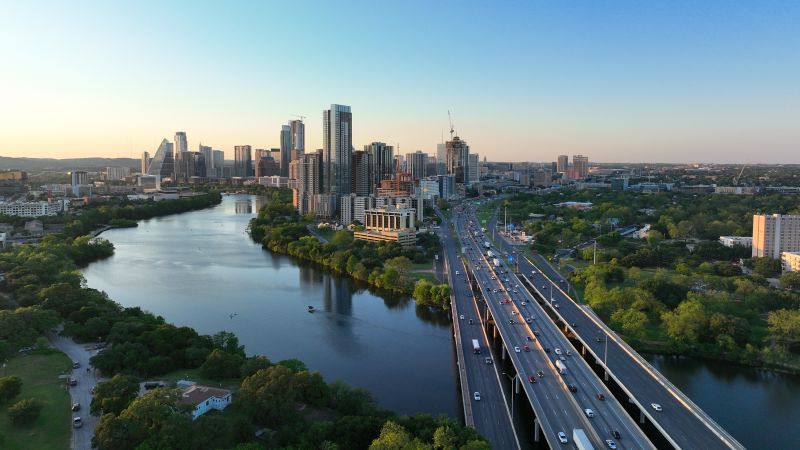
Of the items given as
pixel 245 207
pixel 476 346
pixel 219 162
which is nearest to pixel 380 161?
pixel 245 207

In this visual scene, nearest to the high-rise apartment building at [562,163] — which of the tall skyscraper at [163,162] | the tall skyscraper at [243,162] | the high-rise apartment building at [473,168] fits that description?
the high-rise apartment building at [473,168]

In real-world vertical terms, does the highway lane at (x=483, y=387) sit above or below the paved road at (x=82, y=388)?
below

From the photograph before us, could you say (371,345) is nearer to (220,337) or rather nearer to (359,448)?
(220,337)

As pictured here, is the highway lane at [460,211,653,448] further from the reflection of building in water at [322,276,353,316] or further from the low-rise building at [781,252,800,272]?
the low-rise building at [781,252,800,272]

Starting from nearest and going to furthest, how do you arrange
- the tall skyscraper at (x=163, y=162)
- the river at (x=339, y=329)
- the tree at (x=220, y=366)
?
the tree at (x=220, y=366) → the river at (x=339, y=329) → the tall skyscraper at (x=163, y=162)

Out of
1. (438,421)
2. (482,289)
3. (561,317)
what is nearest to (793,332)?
(561,317)

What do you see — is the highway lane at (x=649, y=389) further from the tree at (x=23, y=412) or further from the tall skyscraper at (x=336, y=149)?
the tall skyscraper at (x=336, y=149)
